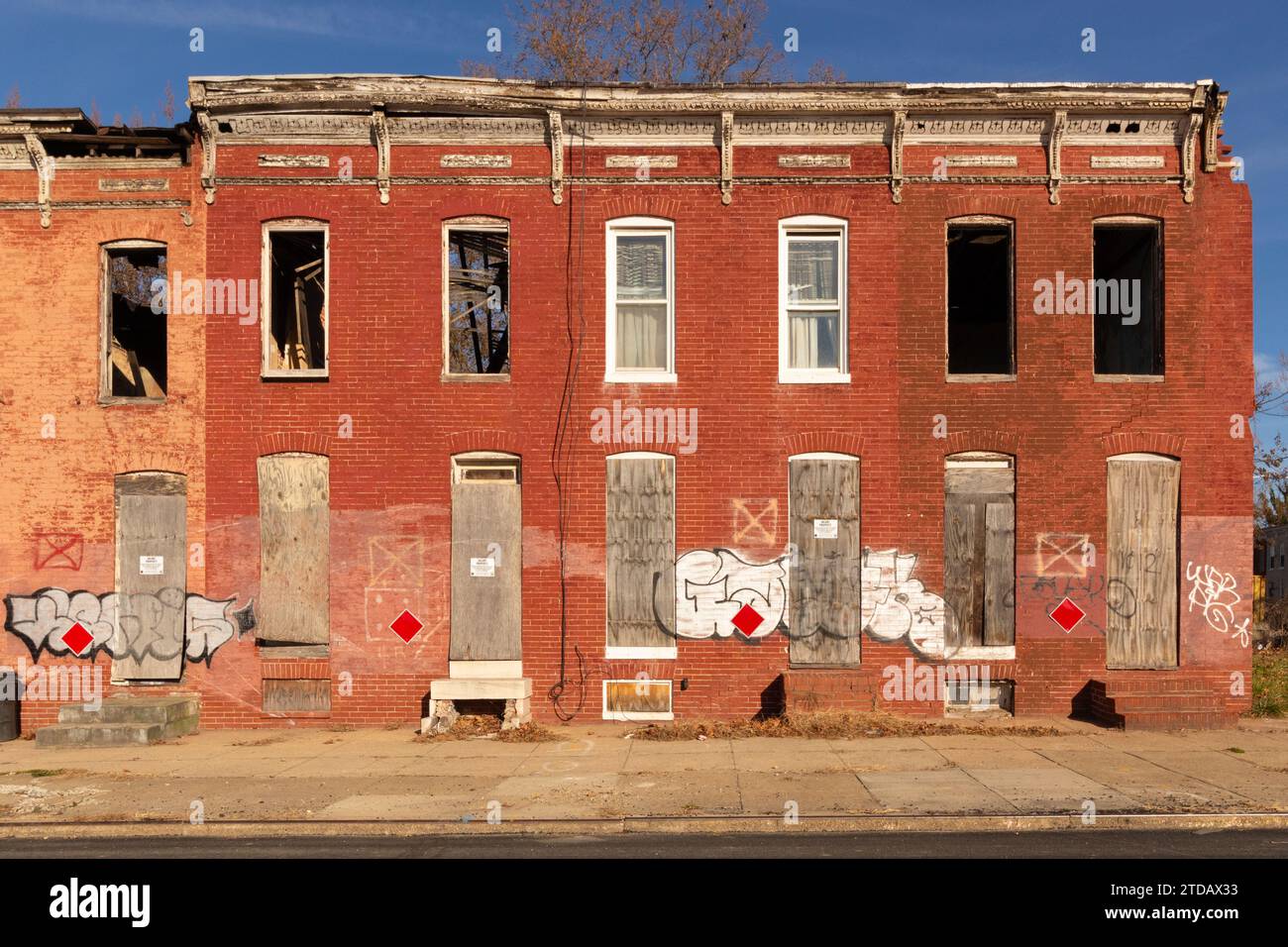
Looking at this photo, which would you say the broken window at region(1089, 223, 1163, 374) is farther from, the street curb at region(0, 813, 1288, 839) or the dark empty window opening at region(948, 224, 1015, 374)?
the street curb at region(0, 813, 1288, 839)

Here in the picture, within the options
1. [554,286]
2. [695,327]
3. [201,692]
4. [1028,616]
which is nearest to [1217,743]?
[1028,616]

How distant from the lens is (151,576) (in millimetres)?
14625

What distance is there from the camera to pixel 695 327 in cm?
1473

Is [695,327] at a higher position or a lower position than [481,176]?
lower

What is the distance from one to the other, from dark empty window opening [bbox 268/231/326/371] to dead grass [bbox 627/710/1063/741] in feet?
24.5

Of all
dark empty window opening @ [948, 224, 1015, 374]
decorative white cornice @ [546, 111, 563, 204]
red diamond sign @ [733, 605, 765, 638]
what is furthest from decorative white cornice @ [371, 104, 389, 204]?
dark empty window opening @ [948, 224, 1015, 374]

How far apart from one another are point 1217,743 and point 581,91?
11.7 m

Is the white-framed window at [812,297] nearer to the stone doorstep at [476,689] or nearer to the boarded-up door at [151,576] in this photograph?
the stone doorstep at [476,689]

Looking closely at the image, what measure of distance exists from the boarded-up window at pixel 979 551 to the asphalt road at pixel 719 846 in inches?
223

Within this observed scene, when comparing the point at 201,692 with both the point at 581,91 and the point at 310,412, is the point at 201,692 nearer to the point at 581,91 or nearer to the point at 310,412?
the point at 310,412

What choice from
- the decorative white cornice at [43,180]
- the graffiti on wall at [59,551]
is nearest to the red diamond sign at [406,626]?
the graffiti on wall at [59,551]

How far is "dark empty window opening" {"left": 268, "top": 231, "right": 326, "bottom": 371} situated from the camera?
15.5 meters

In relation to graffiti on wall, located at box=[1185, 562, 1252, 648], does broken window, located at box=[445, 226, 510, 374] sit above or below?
above

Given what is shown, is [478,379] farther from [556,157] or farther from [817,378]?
[817,378]
